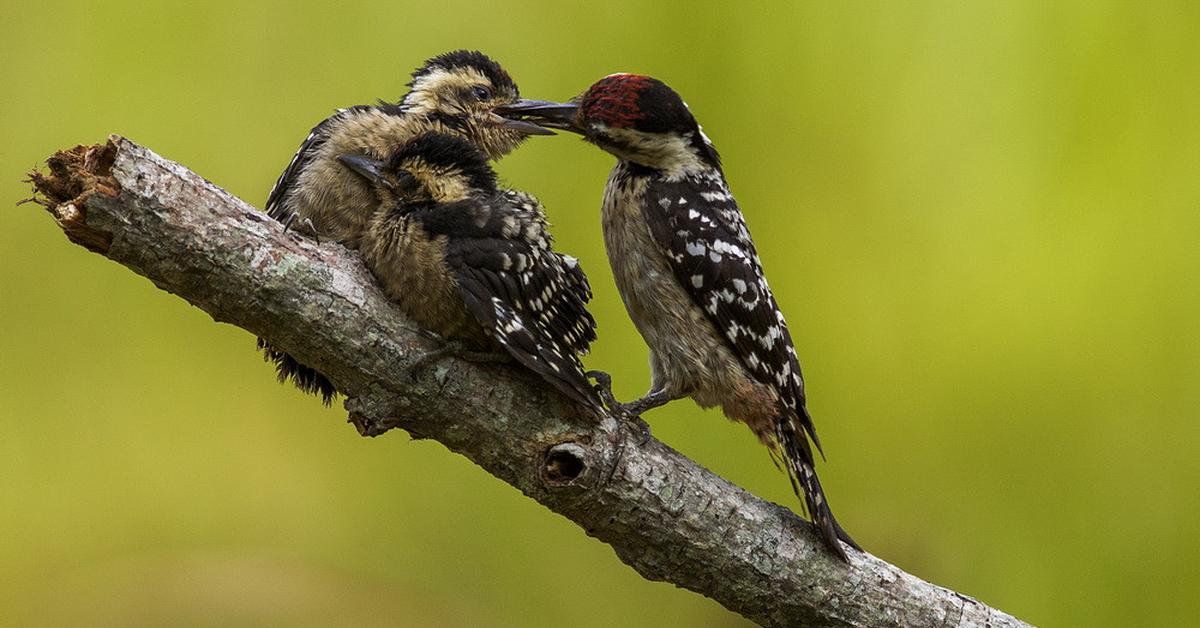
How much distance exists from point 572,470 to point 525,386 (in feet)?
0.57

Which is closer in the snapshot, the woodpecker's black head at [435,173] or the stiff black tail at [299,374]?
the woodpecker's black head at [435,173]

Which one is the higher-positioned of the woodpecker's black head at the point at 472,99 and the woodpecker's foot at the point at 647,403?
the woodpecker's black head at the point at 472,99

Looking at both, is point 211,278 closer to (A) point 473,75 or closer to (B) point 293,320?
(B) point 293,320

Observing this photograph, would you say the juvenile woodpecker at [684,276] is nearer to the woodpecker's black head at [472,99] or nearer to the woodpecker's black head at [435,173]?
the woodpecker's black head at [472,99]

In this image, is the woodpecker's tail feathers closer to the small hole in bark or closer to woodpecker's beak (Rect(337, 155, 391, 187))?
the small hole in bark

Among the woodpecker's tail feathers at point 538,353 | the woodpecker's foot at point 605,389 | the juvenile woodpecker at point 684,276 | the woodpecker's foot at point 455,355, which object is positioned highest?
the juvenile woodpecker at point 684,276

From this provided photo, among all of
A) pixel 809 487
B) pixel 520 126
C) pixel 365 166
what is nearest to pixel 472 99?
pixel 520 126

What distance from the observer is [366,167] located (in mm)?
2160

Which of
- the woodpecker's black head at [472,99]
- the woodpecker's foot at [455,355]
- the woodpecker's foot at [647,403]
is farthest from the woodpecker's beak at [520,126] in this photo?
the woodpecker's foot at [455,355]

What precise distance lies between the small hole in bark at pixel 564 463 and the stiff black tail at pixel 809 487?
0.48 m

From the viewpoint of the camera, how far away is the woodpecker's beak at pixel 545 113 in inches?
102

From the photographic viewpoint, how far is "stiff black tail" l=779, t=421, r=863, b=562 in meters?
2.26

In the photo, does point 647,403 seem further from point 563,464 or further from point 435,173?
point 435,173

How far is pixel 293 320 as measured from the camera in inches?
75.8
